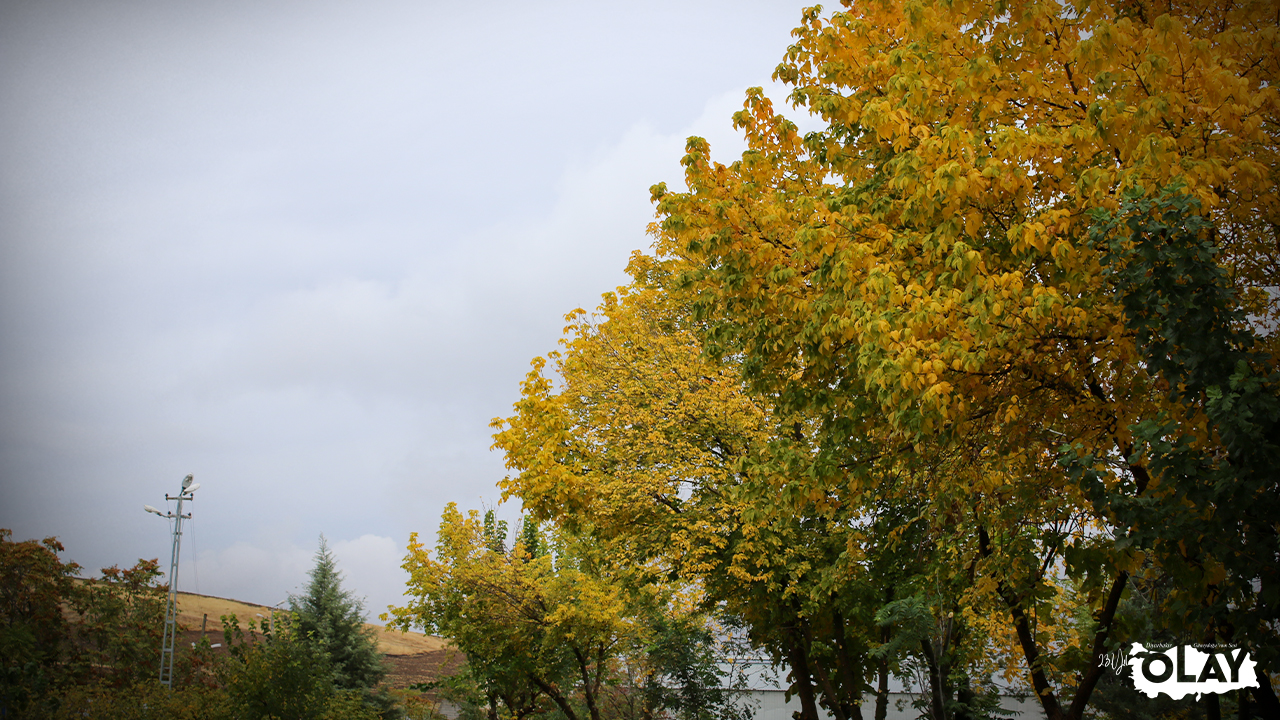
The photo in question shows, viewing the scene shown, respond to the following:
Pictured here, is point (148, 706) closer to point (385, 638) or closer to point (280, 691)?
point (280, 691)

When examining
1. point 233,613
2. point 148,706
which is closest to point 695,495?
point 148,706

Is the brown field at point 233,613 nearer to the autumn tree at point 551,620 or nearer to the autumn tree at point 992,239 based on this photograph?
the autumn tree at point 551,620

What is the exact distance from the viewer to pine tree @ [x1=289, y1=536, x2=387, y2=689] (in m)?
30.4

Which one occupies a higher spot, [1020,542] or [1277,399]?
[1277,399]

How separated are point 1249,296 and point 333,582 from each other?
3252cm

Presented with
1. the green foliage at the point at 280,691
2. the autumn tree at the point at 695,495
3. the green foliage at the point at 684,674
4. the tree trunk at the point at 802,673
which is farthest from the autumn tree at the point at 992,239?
the green foliage at the point at 684,674

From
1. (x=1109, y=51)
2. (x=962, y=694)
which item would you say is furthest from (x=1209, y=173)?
(x=962, y=694)

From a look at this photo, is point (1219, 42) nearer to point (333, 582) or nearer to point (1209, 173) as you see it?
point (1209, 173)

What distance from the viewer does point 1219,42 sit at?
580cm

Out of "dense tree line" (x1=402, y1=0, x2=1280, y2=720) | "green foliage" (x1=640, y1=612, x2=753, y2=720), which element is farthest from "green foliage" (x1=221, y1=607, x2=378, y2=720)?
"dense tree line" (x1=402, y1=0, x2=1280, y2=720)

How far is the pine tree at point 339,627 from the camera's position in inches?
1198

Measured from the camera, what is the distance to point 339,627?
102 ft

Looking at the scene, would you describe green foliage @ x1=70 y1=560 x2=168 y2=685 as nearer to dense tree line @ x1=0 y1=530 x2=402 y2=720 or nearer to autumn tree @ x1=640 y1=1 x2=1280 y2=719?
dense tree line @ x1=0 y1=530 x2=402 y2=720

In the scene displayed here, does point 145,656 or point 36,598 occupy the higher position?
point 36,598
